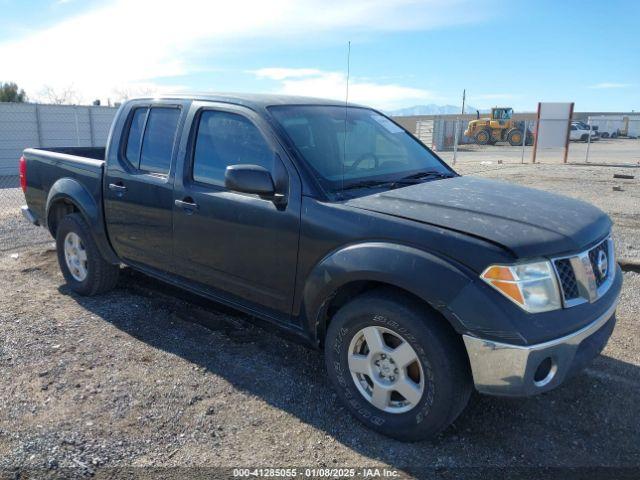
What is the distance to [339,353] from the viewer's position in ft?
10.3

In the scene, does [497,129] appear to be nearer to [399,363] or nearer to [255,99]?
[255,99]

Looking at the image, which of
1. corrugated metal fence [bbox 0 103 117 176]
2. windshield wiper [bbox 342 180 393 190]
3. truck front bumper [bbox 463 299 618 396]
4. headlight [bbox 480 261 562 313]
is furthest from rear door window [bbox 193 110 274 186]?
corrugated metal fence [bbox 0 103 117 176]

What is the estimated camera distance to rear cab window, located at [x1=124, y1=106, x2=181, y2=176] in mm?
4141

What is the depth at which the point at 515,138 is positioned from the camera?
39.1 metres

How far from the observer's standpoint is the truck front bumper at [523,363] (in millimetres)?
2531

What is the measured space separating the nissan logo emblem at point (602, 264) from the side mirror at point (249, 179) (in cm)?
194

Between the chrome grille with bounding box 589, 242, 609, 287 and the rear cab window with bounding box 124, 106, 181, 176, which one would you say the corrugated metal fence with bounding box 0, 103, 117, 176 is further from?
the chrome grille with bounding box 589, 242, 609, 287

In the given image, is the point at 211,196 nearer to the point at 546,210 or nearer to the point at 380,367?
the point at 380,367

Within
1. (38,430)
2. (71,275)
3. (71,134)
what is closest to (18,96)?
(71,134)

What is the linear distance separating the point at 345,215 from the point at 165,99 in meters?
2.10

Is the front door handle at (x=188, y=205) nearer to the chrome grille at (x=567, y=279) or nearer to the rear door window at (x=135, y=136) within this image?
the rear door window at (x=135, y=136)

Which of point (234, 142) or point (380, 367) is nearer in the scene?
point (380, 367)

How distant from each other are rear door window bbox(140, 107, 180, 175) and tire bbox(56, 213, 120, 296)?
1.07m

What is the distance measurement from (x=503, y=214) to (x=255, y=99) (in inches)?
74.1
